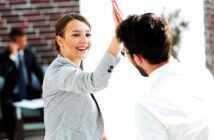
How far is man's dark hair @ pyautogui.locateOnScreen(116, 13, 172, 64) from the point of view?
61.8 inches

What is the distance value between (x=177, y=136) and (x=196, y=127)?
0.07 metres

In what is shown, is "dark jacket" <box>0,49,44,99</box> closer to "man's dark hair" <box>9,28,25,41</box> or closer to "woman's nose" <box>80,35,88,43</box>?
"man's dark hair" <box>9,28,25,41</box>

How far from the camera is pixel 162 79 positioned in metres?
1.56

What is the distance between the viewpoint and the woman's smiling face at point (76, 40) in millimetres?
2250

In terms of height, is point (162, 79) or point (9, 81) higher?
point (162, 79)

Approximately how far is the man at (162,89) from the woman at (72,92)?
463 mm

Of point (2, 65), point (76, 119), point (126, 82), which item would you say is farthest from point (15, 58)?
point (76, 119)

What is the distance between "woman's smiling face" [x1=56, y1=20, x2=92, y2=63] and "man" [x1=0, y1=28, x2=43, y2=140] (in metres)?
3.89

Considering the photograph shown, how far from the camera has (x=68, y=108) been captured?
2178mm

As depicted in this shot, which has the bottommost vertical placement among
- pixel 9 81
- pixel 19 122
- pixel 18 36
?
pixel 19 122

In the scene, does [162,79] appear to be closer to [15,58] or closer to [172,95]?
[172,95]

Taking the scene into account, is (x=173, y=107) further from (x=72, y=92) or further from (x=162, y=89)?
(x=72, y=92)

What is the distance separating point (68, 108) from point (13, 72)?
4027 millimetres

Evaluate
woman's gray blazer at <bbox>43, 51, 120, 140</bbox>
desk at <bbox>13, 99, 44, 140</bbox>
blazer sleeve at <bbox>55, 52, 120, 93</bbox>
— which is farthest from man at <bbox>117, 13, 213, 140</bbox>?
desk at <bbox>13, 99, 44, 140</bbox>
